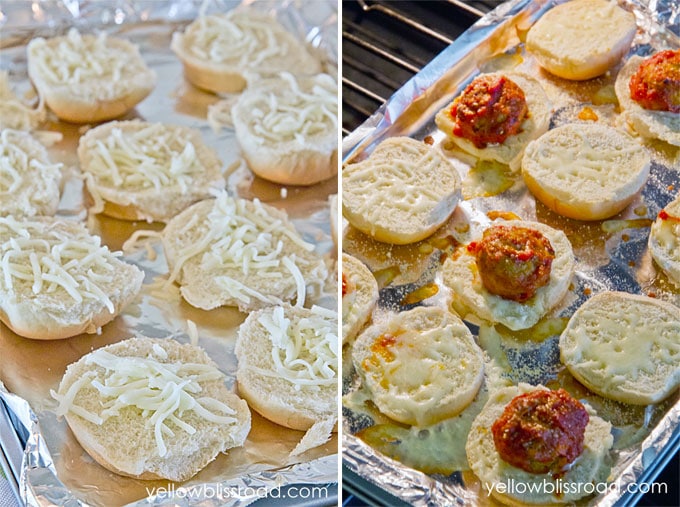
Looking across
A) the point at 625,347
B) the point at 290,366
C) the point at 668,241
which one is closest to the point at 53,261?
the point at 290,366

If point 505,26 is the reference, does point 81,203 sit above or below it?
below

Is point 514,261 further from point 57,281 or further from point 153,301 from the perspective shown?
point 57,281

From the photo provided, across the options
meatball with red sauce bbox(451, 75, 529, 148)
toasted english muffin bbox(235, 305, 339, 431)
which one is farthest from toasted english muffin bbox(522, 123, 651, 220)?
toasted english muffin bbox(235, 305, 339, 431)

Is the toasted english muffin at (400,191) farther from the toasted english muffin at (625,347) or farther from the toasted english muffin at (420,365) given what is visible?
the toasted english muffin at (625,347)

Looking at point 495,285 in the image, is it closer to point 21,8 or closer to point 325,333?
point 325,333

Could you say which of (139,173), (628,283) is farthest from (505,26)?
(139,173)

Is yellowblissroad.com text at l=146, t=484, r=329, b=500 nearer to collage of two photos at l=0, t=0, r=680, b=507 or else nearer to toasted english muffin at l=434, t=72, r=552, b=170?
collage of two photos at l=0, t=0, r=680, b=507
